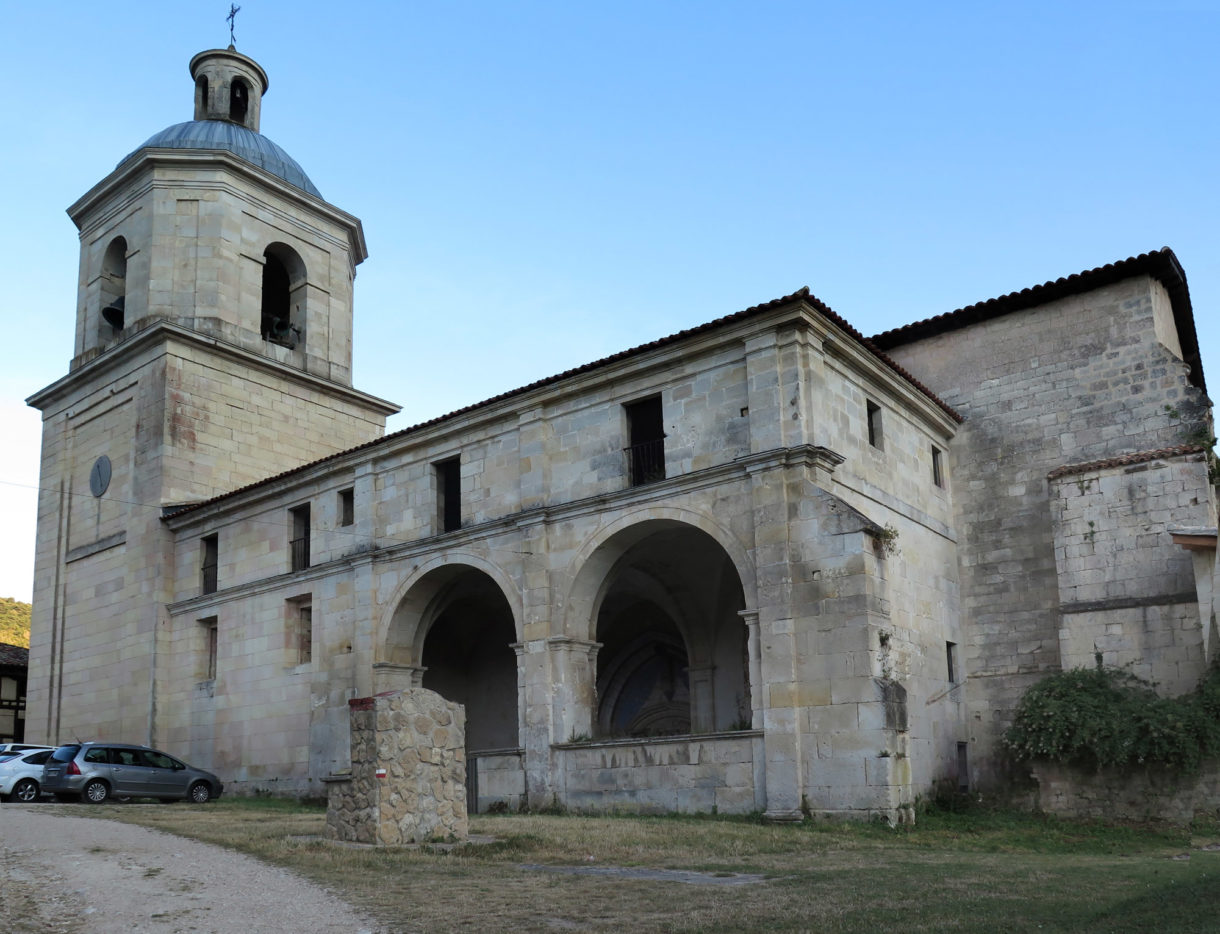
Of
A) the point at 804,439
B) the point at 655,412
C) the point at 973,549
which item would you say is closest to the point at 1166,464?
the point at 973,549

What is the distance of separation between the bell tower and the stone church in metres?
0.10

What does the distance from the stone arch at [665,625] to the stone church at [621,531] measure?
68mm

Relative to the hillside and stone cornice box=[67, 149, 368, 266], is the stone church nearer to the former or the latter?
stone cornice box=[67, 149, 368, 266]

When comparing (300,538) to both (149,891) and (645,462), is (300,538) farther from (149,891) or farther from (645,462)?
(149,891)

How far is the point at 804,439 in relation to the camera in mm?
16391

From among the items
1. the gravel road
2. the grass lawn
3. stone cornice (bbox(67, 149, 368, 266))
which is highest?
stone cornice (bbox(67, 149, 368, 266))

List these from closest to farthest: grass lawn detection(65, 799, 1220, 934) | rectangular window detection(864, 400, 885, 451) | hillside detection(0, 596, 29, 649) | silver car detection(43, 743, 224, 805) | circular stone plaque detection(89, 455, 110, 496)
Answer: grass lawn detection(65, 799, 1220, 934)
rectangular window detection(864, 400, 885, 451)
silver car detection(43, 743, 224, 805)
circular stone plaque detection(89, 455, 110, 496)
hillside detection(0, 596, 29, 649)

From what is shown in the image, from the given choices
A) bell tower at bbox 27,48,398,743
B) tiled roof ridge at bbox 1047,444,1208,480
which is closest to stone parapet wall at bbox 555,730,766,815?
tiled roof ridge at bbox 1047,444,1208,480

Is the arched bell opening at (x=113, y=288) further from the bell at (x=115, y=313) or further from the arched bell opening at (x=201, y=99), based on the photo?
the arched bell opening at (x=201, y=99)

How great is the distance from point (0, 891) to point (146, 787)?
1340 centimetres

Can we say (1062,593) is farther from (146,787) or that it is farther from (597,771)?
(146,787)

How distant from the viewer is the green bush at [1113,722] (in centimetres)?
1608

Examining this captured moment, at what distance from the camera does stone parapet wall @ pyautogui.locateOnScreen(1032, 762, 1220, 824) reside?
53.5 ft

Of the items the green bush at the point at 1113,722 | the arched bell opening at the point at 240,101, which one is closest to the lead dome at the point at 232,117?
the arched bell opening at the point at 240,101
